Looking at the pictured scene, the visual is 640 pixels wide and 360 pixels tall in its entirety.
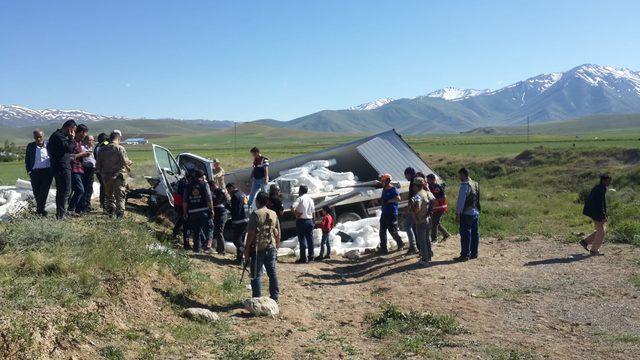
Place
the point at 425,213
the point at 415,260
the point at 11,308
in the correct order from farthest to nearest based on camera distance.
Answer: the point at 415,260, the point at 425,213, the point at 11,308

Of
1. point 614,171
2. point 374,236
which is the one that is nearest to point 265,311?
point 374,236

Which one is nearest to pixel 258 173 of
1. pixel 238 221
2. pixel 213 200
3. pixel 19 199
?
pixel 213 200

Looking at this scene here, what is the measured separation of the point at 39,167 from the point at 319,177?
7.71 meters

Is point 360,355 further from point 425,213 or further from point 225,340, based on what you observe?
point 425,213

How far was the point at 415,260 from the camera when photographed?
1152 cm

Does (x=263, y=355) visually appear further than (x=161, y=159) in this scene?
No

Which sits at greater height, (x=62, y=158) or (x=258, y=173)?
(x=62, y=158)

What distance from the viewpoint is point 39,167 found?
10.5m

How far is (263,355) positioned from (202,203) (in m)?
5.23

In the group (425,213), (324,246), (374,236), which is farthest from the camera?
(374,236)

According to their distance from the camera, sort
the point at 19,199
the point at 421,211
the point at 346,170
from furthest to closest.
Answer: the point at 346,170
the point at 19,199
the point at 421,211

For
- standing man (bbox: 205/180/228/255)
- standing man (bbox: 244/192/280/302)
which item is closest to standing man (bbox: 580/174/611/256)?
standing man (bbox: 244/192/280/302)

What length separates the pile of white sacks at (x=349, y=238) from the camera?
1267 cm

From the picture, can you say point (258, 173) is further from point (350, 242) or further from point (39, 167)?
point (39, 167)
